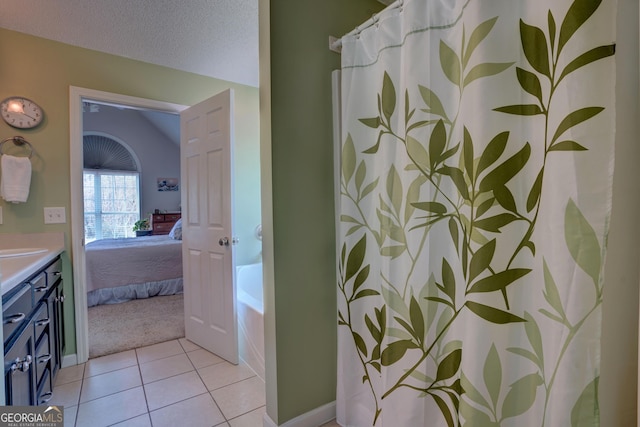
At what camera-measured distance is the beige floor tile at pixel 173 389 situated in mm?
1813

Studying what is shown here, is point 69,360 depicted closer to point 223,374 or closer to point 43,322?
point 43,322

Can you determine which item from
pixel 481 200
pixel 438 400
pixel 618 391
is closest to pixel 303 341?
pixel 438 400

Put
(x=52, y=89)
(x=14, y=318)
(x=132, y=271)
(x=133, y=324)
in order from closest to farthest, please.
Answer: (x=14, y=318), (x=52, y=89), (x=133, y=324), (x=132, y=271)

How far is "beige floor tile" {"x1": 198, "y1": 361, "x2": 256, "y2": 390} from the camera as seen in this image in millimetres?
2008

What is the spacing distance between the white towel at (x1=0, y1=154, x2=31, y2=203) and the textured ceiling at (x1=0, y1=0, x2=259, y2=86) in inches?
37.7

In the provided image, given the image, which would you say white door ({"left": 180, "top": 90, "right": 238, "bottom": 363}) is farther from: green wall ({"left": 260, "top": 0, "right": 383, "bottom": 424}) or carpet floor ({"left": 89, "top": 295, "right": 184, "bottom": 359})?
green wall ({"left": 260, "top": 0, "right": 383, "bottom": 424})

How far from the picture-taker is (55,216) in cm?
222

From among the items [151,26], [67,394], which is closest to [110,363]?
[67,394]

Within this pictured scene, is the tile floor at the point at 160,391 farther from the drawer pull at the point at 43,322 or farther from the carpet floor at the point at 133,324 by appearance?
the drawer pull at the point at 43,322

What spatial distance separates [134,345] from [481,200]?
9.65ft

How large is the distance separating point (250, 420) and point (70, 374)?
1.50 metres

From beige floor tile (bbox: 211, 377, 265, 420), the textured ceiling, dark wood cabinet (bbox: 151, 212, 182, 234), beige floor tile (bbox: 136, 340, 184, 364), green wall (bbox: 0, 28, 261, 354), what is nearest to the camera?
beige floor tile (bbox: 211, 377, 265, 420)

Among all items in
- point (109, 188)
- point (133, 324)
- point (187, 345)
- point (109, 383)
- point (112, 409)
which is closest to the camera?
point (112, 409)

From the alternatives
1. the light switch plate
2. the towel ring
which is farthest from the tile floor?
the towel ring
